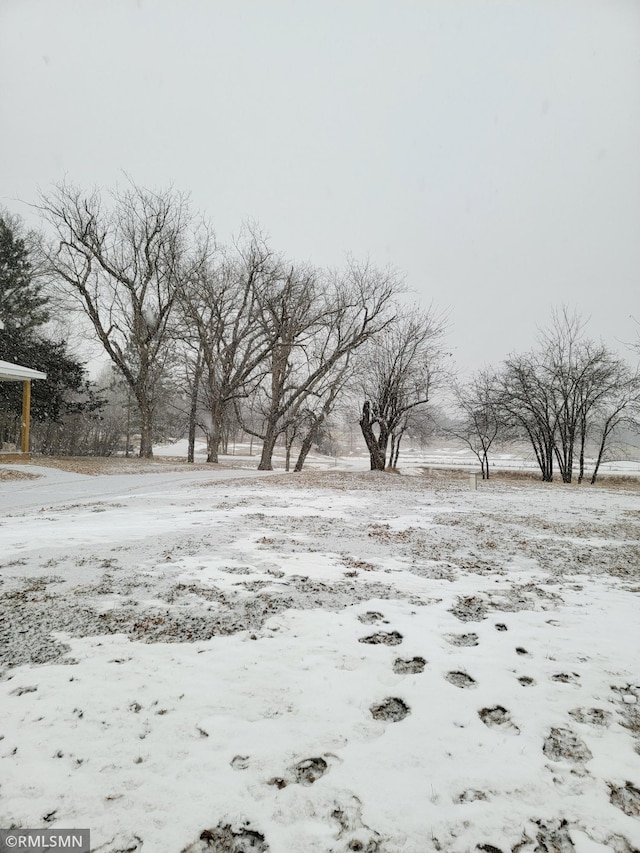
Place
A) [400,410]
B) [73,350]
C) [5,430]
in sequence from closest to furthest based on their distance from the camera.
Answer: [400,410]
[5,430]
[73,350]

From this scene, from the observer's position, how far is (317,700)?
1.86m

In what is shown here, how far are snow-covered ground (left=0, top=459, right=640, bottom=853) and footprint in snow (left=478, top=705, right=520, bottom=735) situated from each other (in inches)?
0.6

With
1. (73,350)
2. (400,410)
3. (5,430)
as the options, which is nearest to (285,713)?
(400,410)

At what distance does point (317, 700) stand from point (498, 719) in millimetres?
763

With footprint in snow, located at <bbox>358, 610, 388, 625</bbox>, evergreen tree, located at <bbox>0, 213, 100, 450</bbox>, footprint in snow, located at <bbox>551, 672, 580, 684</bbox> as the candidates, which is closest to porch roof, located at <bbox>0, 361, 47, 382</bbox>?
evergreen tree, located at <bbox>0, 213, 100, 450</bbox>

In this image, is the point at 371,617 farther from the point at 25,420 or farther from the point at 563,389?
the point at 563,389

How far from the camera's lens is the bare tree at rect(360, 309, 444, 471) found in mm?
19406

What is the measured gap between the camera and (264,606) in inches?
113

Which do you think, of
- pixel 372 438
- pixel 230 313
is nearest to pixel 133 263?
pixel 230 313

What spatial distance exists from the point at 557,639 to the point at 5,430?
26606mm

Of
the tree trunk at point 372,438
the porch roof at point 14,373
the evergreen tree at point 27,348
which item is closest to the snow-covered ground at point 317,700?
the porch roof at point 14,373

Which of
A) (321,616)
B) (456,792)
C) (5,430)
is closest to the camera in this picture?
(456,792)

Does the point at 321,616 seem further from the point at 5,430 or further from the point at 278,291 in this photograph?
the point at 5,430

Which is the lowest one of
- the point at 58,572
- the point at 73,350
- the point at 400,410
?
the point at 58,572
